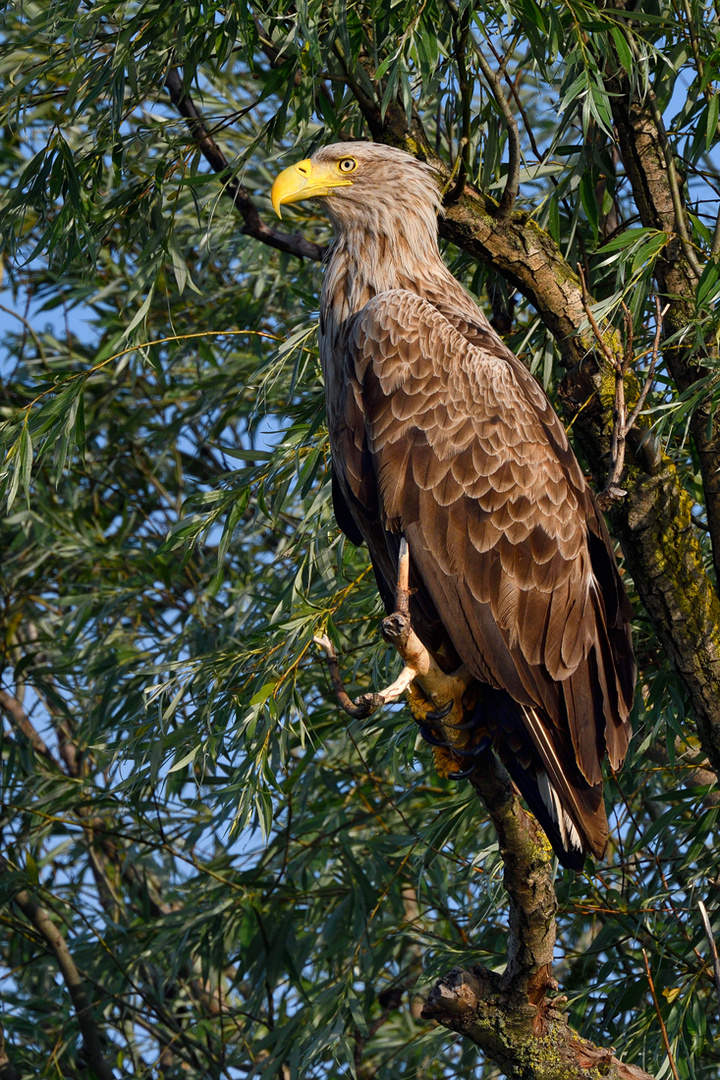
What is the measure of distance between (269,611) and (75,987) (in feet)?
6.27

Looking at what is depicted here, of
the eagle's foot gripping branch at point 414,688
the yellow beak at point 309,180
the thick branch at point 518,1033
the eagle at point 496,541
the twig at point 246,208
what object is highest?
the twig at point 246,208

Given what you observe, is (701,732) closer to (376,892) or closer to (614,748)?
(614,748)

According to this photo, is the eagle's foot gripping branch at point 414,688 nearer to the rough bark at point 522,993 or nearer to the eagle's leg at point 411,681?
the eagle's leg at point 411,681

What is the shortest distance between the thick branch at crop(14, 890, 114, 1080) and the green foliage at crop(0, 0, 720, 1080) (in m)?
0.09

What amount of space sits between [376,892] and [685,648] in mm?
1878

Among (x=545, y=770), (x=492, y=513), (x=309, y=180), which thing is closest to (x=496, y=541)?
(x=492, y=513)

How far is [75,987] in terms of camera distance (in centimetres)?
518

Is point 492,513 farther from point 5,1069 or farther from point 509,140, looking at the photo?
point 5,1069

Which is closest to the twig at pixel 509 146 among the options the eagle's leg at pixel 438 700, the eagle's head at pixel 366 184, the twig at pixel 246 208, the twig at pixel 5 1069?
the eagle's head at pixel 366 184

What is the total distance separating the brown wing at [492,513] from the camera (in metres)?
3.29

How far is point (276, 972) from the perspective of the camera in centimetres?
487

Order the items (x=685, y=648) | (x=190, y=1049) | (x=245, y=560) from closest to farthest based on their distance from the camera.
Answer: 1. (x=685, y=648)
2. (x=190, y=1049)
3. (x=245, y=560)

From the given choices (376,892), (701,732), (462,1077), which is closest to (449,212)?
(701,732)

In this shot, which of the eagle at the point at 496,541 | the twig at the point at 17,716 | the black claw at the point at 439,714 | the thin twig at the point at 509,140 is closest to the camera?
the black claw at the point at 439,714
